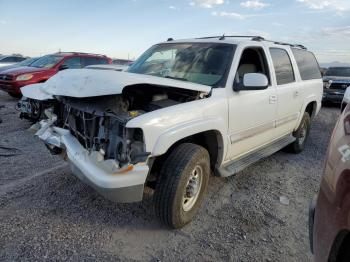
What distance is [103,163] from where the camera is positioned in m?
2.86

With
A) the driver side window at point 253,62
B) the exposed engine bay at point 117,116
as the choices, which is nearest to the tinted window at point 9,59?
the exposed engine bay at point 117,116

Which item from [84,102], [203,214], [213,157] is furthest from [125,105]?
[203,214]

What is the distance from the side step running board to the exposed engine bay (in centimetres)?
96

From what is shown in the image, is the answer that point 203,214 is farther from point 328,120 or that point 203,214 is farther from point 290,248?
point 328,120

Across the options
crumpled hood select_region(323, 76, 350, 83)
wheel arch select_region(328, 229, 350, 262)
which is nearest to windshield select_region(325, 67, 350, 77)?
crumpled hood select_region(323, 76, 350, 83)

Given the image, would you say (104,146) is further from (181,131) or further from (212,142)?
(212,142)

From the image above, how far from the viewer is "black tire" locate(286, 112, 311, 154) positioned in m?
5.79

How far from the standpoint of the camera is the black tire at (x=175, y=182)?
117 inches

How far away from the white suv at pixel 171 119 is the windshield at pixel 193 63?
0.01 m

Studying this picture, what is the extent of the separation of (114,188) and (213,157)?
1379 mm

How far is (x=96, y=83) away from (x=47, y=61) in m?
9.77

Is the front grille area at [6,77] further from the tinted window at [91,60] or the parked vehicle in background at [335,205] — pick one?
the parked vehicle in background at [335,205]

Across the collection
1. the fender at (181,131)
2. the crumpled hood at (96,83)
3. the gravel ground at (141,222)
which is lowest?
the gravel ground at (141,222)

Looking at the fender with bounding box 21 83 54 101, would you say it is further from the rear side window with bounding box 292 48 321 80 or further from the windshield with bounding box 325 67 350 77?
the windshield with bounding box 325 67 350 77
